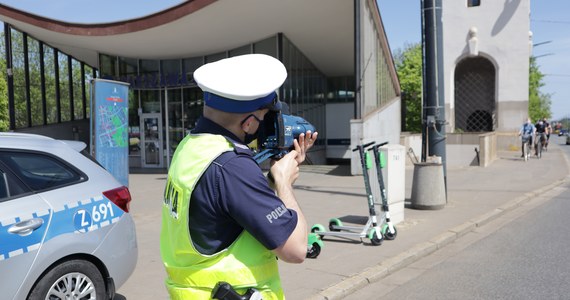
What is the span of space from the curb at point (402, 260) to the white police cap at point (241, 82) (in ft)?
10.5

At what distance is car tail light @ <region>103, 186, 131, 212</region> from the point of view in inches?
159

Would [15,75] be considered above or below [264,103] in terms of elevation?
above

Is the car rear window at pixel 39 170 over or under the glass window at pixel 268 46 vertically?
under

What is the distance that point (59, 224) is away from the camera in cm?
354

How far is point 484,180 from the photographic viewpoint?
43.3 ft

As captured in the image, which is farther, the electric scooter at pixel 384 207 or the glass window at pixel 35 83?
the glass window at pixel 35 83

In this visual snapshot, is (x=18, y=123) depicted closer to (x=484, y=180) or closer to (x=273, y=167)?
(x=484, y=180)

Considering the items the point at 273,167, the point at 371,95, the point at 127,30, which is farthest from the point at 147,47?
the point at 273,167

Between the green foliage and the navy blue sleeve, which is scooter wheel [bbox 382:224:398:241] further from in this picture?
the green foliage

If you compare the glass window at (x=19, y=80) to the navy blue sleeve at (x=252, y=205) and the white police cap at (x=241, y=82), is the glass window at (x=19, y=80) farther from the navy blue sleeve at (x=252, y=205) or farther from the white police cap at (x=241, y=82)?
the navy blue sleeve at (x=252, y=205)

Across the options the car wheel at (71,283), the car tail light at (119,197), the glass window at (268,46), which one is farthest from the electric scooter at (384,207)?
the glass window at (268,46)

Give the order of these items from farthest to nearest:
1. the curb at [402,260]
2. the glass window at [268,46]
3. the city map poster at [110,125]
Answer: the glass window at [268,46]
the city map poster at [110,125]
the curb at [402,260]

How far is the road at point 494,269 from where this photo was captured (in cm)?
475

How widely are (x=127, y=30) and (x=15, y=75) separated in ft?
19.2
